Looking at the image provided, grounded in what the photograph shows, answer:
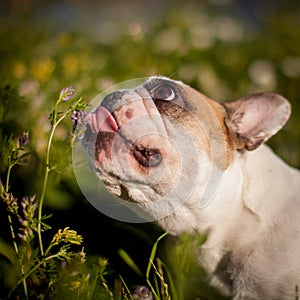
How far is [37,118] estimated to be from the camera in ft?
8.81

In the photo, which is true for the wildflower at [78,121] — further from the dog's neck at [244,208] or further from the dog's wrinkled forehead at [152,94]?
the dog's neck at [244,208]

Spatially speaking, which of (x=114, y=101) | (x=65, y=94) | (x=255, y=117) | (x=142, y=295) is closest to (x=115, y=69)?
(x=255, y=117)

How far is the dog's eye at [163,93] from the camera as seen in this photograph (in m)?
1.91

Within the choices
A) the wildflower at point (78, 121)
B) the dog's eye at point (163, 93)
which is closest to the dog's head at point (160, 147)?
the dog's eye at point (163, 93)

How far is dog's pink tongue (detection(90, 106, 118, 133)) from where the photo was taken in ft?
5.91

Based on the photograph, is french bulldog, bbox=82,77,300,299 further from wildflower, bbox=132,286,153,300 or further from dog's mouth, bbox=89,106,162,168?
wildflower, bbox=132,286,153,300

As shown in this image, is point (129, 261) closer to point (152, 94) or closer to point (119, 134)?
point (119, 134)

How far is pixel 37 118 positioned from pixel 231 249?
1.22 meters

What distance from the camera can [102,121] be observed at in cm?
182

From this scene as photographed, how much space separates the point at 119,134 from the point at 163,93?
0.25 m

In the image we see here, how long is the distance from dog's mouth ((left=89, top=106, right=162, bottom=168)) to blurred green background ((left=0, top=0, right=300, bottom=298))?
0.12 m

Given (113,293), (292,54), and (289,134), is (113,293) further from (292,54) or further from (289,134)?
(292,54)

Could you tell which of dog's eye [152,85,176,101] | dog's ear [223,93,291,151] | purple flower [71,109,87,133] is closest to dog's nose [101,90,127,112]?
dog's eye [152,85,176,101]

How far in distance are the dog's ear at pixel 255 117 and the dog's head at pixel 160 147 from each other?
0.5 inches
